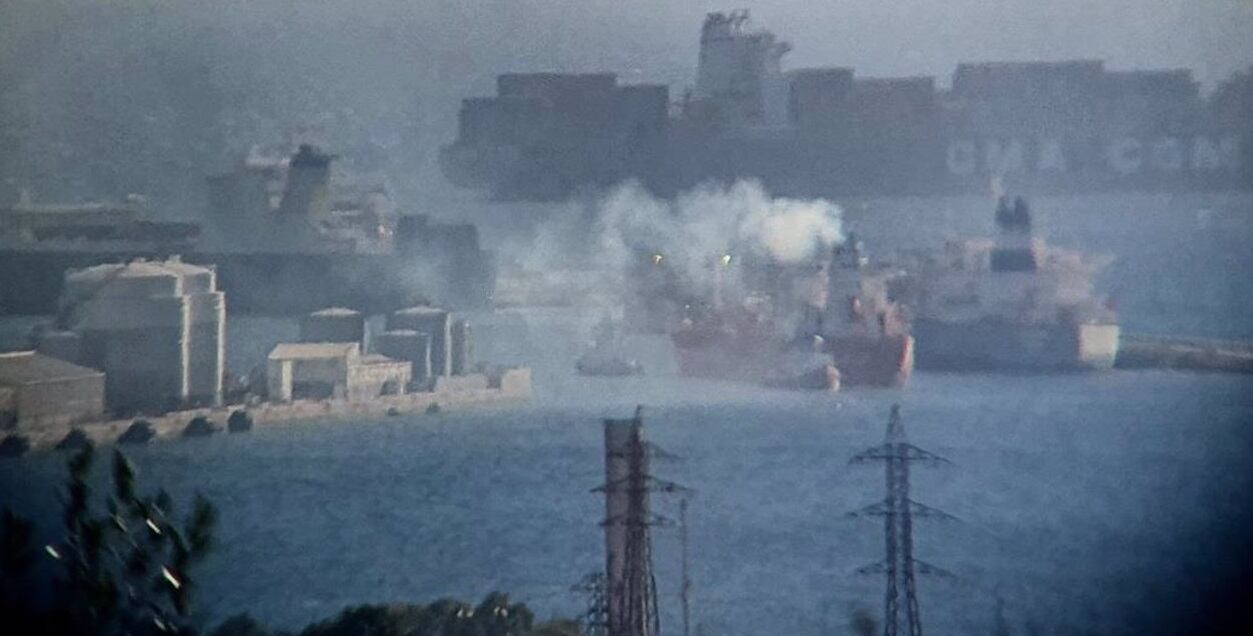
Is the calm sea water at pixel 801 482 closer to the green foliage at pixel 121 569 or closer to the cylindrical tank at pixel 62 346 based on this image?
the cylindrical tank at pixel 62 346

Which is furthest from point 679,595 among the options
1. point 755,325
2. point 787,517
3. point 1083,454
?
point 1083,454

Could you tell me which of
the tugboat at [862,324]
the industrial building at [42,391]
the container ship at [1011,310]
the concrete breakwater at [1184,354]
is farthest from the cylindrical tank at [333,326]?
the concrete breakwater at [1184,354]

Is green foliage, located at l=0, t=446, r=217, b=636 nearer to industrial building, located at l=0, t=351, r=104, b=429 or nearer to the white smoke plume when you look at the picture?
industrial building, located at l=0, t=351, r=104, b=429

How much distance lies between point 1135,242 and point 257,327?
289 centimetres

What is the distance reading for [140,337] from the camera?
575 cm

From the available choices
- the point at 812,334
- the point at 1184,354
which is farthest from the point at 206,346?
the point at 1184,354

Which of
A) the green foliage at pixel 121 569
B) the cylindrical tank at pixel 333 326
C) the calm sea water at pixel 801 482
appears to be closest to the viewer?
the green foliage at pixel 121 569

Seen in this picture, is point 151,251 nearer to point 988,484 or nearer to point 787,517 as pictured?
point 787,517

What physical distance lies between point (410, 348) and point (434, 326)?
11 centimetres

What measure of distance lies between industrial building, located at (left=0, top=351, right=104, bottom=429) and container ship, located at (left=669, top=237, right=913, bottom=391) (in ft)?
6.30

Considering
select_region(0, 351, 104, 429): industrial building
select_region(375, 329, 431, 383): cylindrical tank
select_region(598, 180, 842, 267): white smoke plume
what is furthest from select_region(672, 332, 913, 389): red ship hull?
select_region(0, 351, 104, 429): industrial building

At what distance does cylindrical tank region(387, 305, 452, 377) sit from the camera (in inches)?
232

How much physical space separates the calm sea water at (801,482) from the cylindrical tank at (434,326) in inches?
5.0

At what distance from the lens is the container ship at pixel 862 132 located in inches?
235
